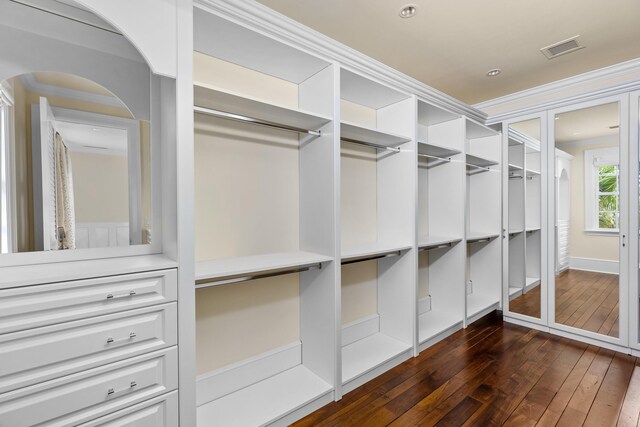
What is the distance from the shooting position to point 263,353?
2.09 m

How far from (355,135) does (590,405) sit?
2.36m

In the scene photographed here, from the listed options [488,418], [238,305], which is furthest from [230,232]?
[488,418]

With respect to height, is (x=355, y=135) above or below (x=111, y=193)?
above

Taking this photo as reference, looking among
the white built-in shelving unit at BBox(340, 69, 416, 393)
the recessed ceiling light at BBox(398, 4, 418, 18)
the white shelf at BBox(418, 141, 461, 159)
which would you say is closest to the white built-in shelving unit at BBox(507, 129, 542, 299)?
the white shelf at BBox(418, 141, 461, 159)

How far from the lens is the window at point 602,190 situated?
269 centimetres

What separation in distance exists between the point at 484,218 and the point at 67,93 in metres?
3.83

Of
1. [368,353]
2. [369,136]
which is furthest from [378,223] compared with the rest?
[368,353]

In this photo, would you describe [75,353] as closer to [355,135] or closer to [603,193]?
[355,135]

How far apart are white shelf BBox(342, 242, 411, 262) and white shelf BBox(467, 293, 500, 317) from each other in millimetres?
1348

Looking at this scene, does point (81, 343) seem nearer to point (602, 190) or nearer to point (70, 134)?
point (70, 134)

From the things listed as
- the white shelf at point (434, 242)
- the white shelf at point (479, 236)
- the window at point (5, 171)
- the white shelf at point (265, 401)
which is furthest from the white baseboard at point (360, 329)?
the window at point (5, 171)

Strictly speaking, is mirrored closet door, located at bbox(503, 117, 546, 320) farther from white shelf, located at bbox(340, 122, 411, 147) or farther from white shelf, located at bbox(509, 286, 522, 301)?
white shelf, located at bbox(340, 122, 411, 147)

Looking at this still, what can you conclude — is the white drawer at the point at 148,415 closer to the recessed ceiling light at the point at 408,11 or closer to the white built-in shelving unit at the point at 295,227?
the white built-in shelving unit at the point at 295,227

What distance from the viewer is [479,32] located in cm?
222
